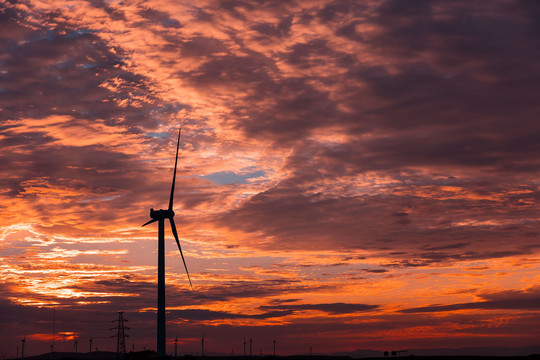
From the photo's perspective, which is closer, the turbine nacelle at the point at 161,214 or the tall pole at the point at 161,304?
the tall pole at the point at 161,304

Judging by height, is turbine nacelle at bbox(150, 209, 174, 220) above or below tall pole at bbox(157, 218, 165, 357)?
above

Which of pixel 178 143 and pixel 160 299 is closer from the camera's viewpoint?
pixel 160 299

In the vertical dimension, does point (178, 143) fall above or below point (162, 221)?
above

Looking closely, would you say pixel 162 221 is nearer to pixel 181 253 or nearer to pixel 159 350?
pixel 181 253

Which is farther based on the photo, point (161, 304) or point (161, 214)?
point (161, 214)

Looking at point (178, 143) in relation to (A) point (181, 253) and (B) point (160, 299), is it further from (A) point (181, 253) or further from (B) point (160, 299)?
(B) point (160, 299)

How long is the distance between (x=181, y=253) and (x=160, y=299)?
18.2 metres

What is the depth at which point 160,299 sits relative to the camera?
167 metres

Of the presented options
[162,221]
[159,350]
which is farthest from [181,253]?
[159,350]

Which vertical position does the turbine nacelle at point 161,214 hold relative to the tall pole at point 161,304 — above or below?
above

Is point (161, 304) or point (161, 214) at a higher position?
point (161, 214)

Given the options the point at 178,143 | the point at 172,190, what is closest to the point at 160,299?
the point at 172,190

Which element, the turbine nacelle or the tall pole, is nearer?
the tall pole

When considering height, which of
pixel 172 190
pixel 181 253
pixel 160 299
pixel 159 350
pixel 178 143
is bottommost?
pixel 159 350
